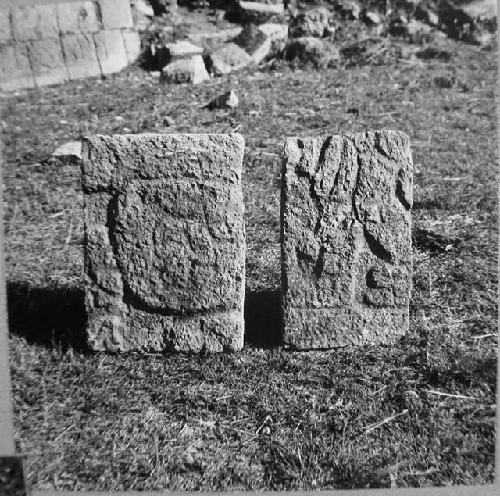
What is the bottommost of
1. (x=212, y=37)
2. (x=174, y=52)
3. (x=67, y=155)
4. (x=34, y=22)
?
(x=67, y=155)

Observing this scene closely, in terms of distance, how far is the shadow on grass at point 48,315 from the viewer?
3.02m

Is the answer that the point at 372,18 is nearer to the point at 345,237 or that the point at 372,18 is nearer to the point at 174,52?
the point at 174,52

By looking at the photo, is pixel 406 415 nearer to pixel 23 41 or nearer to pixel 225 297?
pixel 225 297

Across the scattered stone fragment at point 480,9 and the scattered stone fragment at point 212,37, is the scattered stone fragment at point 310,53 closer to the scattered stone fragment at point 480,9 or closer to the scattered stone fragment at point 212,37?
the scattered stone fragment at point 212,37

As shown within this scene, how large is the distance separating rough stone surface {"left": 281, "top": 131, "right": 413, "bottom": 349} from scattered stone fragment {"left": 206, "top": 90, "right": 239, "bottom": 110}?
3.78 metres

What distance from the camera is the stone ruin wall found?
20.8 feet

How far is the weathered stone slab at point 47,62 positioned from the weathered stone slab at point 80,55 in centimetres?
10

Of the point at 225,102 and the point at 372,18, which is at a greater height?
the point at 372,18

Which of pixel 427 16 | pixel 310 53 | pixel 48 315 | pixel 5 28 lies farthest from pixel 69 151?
pixel 427 16

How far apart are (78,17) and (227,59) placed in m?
1.62

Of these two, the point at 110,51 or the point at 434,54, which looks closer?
the point at 110,51

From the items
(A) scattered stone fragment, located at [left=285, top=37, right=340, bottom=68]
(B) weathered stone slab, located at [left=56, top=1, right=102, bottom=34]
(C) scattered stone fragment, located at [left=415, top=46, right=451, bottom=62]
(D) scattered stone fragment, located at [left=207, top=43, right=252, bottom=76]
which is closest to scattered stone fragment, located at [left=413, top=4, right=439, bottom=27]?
(C) scattered stone fragment, located at [left=415, top=46, right=451, bottom=62]

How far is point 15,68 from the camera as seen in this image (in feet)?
20.8

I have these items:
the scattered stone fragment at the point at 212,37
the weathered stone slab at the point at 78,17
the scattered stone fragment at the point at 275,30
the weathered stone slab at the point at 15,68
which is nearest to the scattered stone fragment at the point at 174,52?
the scattered stone fragment at the point at 212,37
